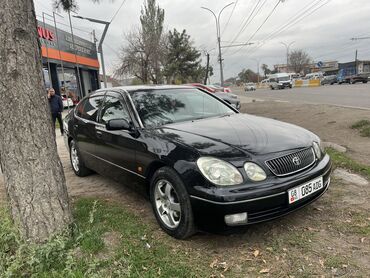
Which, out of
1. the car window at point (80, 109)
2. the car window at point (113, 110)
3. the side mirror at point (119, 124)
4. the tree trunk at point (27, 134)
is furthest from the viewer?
the car window at point (80, 109)

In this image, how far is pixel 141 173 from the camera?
3801 mm

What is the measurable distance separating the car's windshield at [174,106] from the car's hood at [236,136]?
23 cm

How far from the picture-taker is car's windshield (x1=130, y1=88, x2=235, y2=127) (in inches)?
163

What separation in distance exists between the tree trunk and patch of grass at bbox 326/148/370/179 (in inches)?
160

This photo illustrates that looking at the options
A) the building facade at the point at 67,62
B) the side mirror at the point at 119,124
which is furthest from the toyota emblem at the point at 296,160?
the building facade at the point at 67,62

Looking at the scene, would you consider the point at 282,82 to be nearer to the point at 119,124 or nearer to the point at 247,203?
the point at 119,124

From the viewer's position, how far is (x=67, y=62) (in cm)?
2480

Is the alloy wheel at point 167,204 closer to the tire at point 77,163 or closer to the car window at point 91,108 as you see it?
the car window at point 91,108

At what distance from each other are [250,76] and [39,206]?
11886 centimetres

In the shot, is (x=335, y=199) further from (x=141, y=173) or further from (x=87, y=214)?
(x=87, y=214)

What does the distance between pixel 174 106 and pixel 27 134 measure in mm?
1817

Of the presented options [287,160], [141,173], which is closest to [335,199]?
[287,160]

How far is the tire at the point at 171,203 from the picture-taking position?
10.3ft

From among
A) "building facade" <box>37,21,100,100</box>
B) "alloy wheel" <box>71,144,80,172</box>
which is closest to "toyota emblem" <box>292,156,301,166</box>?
"alloy wheel" <box>71,144,80,172</box>
